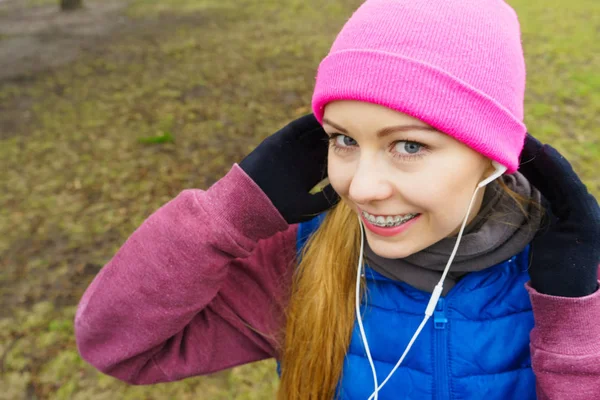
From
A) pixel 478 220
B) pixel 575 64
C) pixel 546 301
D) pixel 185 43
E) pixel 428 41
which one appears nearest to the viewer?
pixel 428 41

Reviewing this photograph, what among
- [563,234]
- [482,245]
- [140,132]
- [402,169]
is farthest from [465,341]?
[140,132]

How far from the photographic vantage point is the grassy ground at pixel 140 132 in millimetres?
3215

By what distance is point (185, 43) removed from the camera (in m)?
7.33

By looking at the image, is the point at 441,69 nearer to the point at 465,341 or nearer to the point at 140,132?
the point at 465,341

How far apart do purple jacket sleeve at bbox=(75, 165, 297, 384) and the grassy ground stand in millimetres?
Answer: 1448

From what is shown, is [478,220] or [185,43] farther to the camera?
[185,43]

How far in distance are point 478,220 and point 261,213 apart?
0.59 m

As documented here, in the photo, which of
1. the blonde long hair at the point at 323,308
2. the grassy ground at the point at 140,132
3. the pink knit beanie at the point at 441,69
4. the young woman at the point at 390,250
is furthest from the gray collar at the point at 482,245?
the grassy ground at the point at 140,132

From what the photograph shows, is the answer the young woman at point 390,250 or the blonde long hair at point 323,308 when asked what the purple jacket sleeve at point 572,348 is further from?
the blonde long hair at point 323,308

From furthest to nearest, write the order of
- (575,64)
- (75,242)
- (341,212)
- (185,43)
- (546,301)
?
(185,43) → (575,64) → (75,242) → (341,212) → (546,301)

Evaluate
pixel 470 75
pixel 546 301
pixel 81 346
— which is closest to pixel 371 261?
pixel 546 301

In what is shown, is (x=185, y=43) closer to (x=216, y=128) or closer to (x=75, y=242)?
(x=216, y=128)

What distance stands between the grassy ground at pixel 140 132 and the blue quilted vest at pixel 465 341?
1660mm

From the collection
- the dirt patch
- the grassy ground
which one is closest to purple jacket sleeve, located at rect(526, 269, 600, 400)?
the grassy ground
